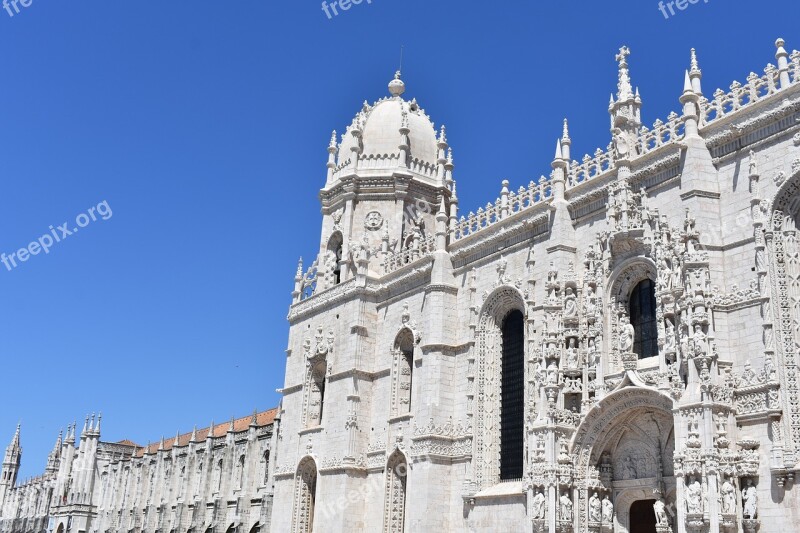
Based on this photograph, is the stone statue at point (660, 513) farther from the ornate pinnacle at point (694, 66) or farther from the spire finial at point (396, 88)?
the spire finial at point (396, 88)

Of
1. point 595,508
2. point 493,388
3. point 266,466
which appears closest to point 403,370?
point 493,388

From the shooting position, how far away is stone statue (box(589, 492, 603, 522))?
22.4 metres

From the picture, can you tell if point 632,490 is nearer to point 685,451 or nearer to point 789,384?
point 685,451

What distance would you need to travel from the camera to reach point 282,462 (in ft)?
111

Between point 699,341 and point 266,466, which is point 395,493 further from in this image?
point 266,466

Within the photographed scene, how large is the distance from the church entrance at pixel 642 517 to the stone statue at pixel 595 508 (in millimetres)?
831

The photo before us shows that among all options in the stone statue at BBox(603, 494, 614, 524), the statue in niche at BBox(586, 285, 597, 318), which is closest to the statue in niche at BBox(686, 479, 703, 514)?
the stone statue at BBox(603, 494, 614, 524)

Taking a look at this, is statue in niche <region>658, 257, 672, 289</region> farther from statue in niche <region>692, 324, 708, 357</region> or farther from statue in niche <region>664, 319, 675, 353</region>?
statue in niche <region>692, 324, 708, 357</region>

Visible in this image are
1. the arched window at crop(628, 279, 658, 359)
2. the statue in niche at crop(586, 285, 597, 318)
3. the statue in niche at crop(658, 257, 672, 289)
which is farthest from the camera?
the statue in niche at crop(586, 285, 597, 318)

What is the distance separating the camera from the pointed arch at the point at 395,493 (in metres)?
28.5

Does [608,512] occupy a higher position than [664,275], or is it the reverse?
[664,275]

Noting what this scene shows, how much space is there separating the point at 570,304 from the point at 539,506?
551 cm

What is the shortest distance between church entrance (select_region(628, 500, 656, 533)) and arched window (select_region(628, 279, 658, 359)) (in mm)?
3795

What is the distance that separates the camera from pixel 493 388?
26.8 metres
